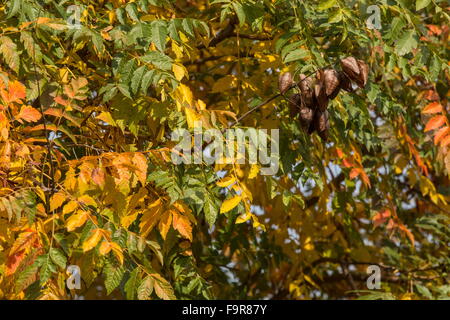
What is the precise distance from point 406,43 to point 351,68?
0.54m

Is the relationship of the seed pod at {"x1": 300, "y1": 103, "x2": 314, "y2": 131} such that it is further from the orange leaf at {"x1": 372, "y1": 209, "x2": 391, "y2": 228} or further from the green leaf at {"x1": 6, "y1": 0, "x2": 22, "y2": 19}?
the orange leaf at {"x1": 372, "y1": 209, "x2": 391, "y2": 228}

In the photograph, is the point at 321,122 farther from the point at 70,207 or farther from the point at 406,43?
the point at 70,207

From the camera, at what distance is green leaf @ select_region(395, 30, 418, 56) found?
3.14 meters

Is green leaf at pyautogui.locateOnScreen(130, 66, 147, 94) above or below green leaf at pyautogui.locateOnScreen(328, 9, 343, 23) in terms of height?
below

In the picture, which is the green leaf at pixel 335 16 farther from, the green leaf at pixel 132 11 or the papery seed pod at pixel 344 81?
the green leaf at pixel 132 11

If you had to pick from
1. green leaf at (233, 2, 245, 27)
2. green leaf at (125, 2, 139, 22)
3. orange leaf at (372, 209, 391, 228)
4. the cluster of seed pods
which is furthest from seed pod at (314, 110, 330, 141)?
orange leaf at (372, 209, 391, 228)

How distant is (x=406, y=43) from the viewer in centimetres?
315

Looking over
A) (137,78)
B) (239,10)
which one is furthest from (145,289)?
(239,10)

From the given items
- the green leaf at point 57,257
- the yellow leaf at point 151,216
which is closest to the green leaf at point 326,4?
the yellow leaf at point 151,216

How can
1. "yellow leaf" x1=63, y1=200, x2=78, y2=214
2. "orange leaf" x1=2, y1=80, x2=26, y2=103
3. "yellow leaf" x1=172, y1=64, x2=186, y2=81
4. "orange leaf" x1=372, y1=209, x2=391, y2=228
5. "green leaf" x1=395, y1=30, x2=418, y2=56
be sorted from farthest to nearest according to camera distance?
"orange leaf" x1=372, y1=209, x2=391, y2=228 → "green leaf" x1=395, y1=30, x2=418, y2=56 → "yellow leaf" x1=172, y1=64, x2=186, y2=81 → "orange leaf" x1=2, y1=80, x2=26, y2=103 → "yellow leaf" x1=63, y1=200, x2=78, y2=214

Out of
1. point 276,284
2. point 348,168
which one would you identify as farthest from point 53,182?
point 276,284
